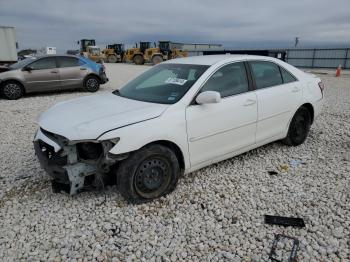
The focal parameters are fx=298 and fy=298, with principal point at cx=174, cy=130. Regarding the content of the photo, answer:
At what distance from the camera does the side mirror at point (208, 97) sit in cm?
334

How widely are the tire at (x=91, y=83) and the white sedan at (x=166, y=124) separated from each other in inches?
283

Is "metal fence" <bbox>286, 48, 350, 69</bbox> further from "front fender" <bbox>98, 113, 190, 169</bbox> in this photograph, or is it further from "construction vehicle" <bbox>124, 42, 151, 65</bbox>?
"front fender" <bbox>98, 113, 190, 169</bbox>

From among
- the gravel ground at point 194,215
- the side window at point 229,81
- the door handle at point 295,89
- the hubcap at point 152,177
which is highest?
the side window at point 229,81

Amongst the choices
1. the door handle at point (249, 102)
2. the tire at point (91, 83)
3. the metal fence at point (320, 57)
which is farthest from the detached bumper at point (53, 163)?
the metal fence at point (320, 57)

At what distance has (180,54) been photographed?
29.5 metres

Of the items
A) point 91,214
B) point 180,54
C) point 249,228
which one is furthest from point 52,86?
point 180,54

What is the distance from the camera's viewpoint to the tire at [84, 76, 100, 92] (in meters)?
11.0

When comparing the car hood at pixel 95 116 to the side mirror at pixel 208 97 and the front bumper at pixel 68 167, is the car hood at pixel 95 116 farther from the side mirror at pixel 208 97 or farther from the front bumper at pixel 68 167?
the side mirror at pixel 208 97

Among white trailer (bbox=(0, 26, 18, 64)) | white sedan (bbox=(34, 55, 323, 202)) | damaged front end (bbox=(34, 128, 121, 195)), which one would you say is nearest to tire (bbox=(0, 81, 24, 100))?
white sedan (bbox=(34, 55, 323, 202))

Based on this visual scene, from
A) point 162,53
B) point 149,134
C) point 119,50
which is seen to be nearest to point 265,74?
point 149,134

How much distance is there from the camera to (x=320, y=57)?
974 inches

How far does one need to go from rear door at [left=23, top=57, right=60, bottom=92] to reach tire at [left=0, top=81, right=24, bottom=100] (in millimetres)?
280

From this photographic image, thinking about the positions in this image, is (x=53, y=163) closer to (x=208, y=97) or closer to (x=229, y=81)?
(x=208, y=97)

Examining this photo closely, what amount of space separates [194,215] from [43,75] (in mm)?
8821
